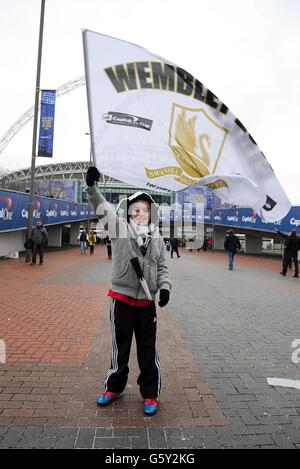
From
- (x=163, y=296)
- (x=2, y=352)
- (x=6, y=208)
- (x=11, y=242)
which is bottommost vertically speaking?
(x=2, y=352)

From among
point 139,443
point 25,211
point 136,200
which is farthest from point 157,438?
point 25,211

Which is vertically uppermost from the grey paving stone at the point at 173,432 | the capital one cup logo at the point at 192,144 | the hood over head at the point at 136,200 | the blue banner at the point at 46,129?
the blue banner at the point at 46,129

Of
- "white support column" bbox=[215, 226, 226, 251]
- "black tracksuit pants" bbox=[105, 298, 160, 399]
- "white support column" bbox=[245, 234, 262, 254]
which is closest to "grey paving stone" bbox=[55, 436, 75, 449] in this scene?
"black tracksuit pants" bbox=[105, 298, 160, 399]

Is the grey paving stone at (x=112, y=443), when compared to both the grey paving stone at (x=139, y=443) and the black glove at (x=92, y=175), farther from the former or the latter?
the black glove at (x=92, y=175)

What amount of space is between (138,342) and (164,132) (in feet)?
6.14

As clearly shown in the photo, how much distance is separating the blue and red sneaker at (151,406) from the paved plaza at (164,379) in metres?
0.06

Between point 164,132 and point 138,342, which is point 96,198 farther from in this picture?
point 138,342

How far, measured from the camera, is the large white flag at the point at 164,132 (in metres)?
2.78

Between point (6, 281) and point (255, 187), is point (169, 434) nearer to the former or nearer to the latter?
point (255, 187)

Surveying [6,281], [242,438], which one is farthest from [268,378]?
[6,281]

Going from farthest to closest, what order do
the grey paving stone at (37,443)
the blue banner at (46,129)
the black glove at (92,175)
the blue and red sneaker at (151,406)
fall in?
1. the blue banner at (46,129)
2. the blue and red sneaker at (151,406)
3. the black glove at (92,175)
4. the grey paving stone at (37,443)

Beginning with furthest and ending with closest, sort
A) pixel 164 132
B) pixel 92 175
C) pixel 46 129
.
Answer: pixel 46 129 < pixel 164 132 < pixel 92 175

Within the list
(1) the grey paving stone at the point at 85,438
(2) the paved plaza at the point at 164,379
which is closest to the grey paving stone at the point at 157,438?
(2) the paved plaza at the point at 164,379

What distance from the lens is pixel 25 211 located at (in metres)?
17.2
